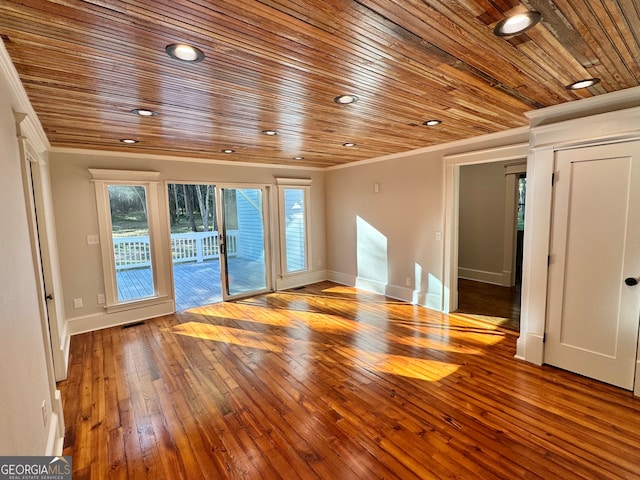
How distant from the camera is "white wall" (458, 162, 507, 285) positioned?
5.78m

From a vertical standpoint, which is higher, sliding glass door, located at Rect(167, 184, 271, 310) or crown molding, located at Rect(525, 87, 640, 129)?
crown molding, located at Rect(525, 87, 640, 129)

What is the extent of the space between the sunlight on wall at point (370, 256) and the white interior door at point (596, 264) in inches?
105

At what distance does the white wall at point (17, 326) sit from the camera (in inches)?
48.1

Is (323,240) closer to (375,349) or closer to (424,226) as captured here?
(424,226)

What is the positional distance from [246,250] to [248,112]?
3449 millimetres

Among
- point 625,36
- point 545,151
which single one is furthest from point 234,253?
point 625,36

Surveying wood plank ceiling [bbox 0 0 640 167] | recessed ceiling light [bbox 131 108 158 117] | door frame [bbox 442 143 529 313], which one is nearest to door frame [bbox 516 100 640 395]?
wood plank ceiling [bbox 0 0 640 167]

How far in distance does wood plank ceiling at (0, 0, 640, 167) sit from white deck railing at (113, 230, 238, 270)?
5.75ft

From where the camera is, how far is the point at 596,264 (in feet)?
8.44

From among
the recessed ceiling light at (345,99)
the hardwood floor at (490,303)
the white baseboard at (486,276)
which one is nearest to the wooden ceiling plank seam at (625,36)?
the recessed ceiling light at (345,99)

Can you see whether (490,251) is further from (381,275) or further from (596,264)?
(596,264)

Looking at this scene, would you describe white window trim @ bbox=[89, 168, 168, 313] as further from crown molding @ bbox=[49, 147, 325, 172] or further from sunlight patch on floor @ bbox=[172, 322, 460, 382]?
sunlight patch on floor @ bbox=[172, 322, 460, 382]

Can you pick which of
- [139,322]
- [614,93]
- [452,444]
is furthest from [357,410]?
[139,322]

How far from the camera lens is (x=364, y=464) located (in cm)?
182
